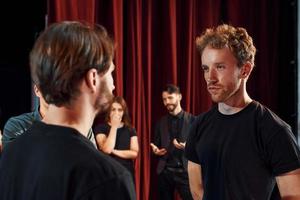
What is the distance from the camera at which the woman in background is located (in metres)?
3.50

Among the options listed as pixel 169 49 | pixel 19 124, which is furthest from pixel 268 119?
pixel 169 49

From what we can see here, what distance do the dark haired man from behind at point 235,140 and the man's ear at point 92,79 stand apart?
32.6 inches

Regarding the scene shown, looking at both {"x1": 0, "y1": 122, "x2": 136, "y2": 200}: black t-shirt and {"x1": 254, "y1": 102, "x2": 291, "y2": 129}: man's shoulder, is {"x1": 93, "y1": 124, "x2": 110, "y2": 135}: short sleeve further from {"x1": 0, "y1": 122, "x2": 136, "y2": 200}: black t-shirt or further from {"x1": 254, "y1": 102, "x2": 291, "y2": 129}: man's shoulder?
{"x1": 0, "y1": 122, "x2": 136, "y2": 200}: black t-shirt

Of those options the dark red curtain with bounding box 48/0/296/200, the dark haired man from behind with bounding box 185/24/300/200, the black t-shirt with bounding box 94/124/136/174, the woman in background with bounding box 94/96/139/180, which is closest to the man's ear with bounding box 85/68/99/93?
the dark haired man from behind with bounding box 185/24/300/200

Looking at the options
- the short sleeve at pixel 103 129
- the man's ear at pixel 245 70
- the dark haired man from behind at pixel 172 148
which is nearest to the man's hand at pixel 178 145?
the dark haired man from behind at pixel 172 148

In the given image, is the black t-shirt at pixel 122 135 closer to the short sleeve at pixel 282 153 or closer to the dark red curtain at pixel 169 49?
the dark red curtain at pixel 169 49

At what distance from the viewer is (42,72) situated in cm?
93

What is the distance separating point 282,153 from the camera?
1556mm

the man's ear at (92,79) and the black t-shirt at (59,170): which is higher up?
the man's ear at (92,79)

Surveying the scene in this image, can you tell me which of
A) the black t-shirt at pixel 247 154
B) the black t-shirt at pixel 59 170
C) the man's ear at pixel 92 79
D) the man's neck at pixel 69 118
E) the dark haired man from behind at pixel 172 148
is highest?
the man's ear at pixel 92 79

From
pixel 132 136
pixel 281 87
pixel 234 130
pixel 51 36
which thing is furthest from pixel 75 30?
pixel 281 87

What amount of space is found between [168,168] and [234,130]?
2.36 meters

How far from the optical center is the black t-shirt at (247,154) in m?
1.57

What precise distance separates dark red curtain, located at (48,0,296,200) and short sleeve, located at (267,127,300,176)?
8.85 feet
